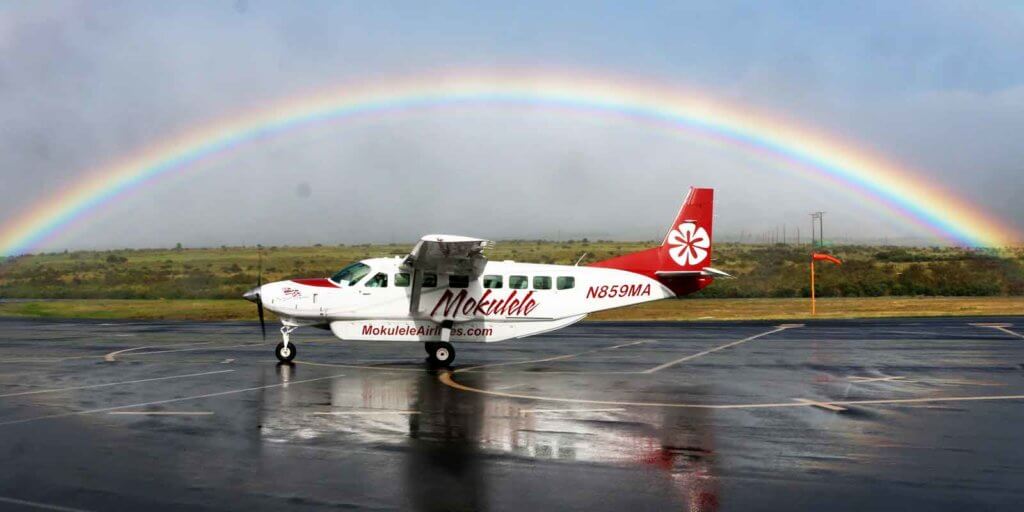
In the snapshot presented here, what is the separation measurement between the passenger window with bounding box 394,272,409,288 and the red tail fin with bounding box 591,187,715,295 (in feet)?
19.4

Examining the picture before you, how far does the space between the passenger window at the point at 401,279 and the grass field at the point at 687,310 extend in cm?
2240

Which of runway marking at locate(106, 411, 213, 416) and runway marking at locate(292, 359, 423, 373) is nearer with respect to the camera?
runway marking at locate(106, 411, 213, 416)

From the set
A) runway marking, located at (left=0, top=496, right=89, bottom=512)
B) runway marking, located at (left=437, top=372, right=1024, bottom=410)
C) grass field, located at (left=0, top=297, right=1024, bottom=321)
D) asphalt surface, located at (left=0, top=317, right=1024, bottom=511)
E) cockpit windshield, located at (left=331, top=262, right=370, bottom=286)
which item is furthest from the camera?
grass field, located at (left=0, top=297, right=1024, bottom=321)

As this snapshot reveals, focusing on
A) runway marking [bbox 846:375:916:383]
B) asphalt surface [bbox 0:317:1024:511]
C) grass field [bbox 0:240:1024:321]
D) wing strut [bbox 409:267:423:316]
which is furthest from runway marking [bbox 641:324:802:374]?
wing strut [bbox 409:267:423:316]

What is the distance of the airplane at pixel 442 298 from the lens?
22.6 metres

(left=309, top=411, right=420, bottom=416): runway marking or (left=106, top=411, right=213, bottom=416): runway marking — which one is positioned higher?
(left=106, top=411, right=213, bottom=416): runway marking

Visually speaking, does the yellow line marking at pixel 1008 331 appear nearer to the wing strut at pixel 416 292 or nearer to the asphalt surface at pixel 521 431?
the asphalt surface at pixel 521 431

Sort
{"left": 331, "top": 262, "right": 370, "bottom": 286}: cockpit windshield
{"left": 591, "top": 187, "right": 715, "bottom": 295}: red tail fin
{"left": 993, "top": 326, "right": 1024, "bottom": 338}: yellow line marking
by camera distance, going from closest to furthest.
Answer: {"left": 331, "top": 262, "right": 370, "bottom": 286}: cockpit windshield → {"left": 591, "top": 187, "right": 715, "bottom": 295}: red tail fin → {"left": 993, "top": 326, "right": 1024, "bottom": 338}: yellow line marking

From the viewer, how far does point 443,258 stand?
22.2 metres

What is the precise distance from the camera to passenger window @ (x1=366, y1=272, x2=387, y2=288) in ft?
75.2

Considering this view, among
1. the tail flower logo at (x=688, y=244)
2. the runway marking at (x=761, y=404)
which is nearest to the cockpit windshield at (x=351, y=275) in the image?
the runway marking at (x=761, y=404)

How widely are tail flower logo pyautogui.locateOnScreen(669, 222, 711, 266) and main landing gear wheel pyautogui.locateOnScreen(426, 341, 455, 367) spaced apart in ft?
23.9

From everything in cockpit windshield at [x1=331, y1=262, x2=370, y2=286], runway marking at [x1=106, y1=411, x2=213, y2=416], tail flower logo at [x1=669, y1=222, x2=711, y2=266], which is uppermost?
tail flower logo at [x1=669, y1=222, x2=711, y2=266]

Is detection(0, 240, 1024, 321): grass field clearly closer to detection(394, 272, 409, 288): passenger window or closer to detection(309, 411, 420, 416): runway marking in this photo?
detection(394, 272, 409, 288): passenger window
